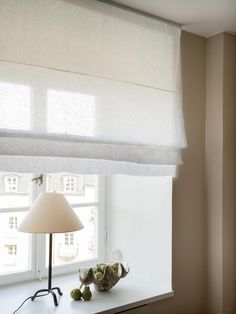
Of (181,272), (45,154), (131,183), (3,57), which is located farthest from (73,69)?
(181,272)

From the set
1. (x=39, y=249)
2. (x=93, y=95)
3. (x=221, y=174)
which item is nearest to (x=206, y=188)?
(x=221, y=174)

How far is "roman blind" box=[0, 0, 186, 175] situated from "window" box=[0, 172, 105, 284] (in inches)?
18.7

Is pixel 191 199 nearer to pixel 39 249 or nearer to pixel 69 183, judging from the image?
pixel 69 183

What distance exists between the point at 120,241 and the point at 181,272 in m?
0.46

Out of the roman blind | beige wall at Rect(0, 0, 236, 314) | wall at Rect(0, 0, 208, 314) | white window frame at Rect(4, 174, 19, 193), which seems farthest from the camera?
beige wall at Rect(0, 0, 236, 314)

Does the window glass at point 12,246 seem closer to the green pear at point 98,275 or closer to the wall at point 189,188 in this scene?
the green pear at point 98,275

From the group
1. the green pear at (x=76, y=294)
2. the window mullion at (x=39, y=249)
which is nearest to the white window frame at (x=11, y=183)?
the window mullion at (x=39, y=249)

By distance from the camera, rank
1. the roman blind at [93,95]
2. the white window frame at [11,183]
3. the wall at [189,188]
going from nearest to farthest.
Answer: the roman blind at [93,95], the wall at [189,188], the white window frame at [11,183]

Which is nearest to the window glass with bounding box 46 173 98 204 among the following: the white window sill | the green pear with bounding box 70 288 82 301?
the white window sill

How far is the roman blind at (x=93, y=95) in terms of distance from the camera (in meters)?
1.68

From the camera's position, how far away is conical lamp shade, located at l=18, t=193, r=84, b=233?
1.72m

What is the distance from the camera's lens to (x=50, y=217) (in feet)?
5.73

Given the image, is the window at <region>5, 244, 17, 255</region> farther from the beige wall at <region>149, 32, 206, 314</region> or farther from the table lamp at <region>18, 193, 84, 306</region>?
the beige wall at <region>149, 32, 206, 314</region>

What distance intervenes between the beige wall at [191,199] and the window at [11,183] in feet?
3.15
